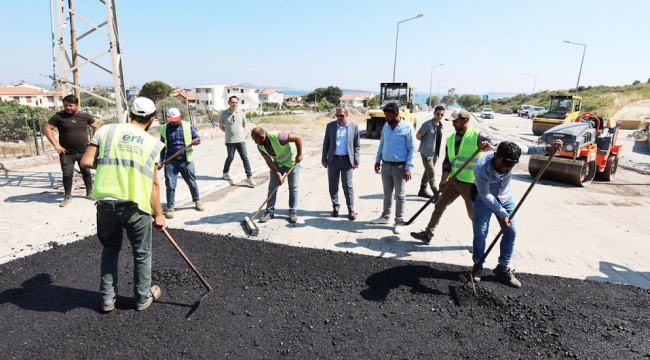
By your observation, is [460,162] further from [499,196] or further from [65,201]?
[65,201]

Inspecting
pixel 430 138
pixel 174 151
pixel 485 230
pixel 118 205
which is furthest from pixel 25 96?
pixel 485 230

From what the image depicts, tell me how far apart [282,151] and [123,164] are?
248cm

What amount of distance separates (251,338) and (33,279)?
93.5 inches

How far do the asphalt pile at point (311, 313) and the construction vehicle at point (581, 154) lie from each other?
17.2ft

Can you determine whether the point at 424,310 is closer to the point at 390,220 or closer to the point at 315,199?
the point at 390,220

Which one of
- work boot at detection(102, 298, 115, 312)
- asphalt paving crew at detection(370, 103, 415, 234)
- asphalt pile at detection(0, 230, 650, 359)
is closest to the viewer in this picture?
asphalt pile at detection(0, 230, 650, 359)

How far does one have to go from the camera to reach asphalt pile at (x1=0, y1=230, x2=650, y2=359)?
2.61m

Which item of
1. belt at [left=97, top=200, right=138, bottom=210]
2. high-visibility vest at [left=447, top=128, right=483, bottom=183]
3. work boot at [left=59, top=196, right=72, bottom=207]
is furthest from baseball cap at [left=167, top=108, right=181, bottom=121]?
high-visibility vest at [left=447, top=128, right=483, bottom=183]

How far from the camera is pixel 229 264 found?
3.84m

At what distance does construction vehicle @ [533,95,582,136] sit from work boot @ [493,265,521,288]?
17.5 meters

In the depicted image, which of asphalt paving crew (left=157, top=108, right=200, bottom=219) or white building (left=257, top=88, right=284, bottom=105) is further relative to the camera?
white building (left=257, top=88, right=284, bottom=105)

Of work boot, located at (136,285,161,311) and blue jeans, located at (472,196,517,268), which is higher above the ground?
blue jeans, located at (472,196,517,268)

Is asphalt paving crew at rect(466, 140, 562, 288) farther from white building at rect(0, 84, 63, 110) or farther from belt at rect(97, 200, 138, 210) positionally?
white building at rect(0, 84, 63, 110)

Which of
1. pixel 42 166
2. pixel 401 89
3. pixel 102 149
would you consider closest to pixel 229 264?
pixel 102 149
